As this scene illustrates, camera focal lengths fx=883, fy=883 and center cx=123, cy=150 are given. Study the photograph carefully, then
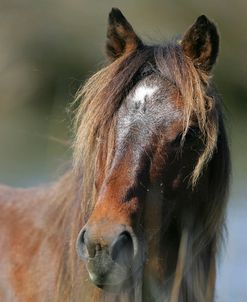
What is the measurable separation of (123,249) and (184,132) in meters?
0.54

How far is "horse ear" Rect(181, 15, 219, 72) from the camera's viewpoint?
3.57 meters

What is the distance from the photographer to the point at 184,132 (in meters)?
3.36

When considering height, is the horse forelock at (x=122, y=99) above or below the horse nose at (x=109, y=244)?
above

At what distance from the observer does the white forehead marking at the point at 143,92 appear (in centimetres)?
346

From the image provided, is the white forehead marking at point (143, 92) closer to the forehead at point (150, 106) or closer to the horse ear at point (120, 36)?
the forehead at point (150, 106)

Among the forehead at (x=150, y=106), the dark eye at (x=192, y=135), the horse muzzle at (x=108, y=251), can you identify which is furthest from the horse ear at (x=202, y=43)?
the horse muzzle at (x=108, y=251)

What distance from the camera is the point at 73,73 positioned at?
39.5 feet

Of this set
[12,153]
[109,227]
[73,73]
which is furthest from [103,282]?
[73,73]

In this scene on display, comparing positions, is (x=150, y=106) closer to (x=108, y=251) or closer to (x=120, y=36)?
(x=120, y=36)

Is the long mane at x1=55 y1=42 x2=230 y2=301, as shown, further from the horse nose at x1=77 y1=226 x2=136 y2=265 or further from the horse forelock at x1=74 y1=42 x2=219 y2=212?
the horse nose at x1=77 y1=226 x2=136 y2=265

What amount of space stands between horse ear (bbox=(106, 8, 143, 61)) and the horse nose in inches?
36.3

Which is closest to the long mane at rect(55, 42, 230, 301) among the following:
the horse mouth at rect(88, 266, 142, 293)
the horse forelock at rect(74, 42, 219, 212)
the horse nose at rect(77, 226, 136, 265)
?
the horse forelock at rect(74, 42, 219, 212)

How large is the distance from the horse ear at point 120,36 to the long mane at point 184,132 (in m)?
0.07

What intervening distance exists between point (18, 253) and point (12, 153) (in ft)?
17.7
